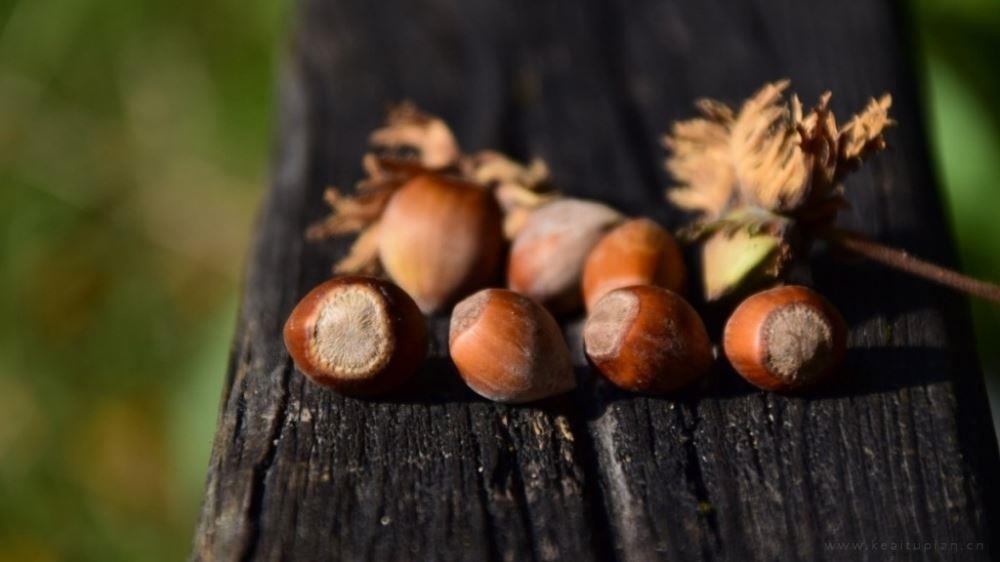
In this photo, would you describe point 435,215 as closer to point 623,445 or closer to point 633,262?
point 633,262

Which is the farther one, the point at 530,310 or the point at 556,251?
the point at 556,251

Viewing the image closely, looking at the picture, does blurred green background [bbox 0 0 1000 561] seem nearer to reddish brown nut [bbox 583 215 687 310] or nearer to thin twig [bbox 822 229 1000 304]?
thin twig [bbox 822 229 1000 304]

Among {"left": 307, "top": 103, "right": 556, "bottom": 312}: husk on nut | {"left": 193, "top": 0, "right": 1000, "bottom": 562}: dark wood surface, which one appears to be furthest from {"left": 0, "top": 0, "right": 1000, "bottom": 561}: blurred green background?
{"left": 307, "top": 103, "right": 556, "bottom": 312}: husk on nut

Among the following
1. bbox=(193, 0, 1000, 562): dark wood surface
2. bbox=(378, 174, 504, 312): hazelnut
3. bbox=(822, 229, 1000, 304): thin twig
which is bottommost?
bbox=(193, 0, 1000, 562): dark wood surface

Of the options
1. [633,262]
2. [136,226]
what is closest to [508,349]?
[633,262]

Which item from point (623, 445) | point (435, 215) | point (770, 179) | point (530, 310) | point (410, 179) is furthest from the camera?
point (410, 179)

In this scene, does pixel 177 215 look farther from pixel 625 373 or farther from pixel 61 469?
pixel 625 373

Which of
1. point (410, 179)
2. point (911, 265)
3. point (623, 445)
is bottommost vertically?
point (623, 445)
